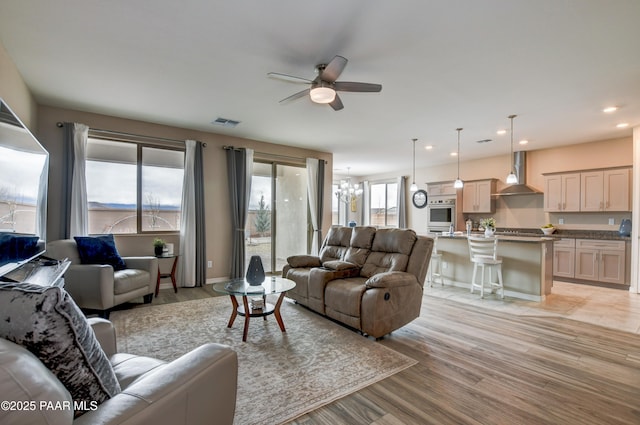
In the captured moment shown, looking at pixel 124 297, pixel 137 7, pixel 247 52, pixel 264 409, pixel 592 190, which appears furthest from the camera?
pixel 592 190

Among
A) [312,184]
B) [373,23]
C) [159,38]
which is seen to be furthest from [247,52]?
[312,184]

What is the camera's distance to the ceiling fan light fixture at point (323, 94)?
2.73 meters

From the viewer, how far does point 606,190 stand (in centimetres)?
552

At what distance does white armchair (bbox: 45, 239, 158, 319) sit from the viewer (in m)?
3.40

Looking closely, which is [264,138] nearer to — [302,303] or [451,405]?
[302,303]

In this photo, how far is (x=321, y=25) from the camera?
7.71ft

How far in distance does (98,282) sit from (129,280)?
37cm

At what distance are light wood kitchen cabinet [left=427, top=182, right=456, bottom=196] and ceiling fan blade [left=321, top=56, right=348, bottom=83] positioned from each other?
5816 mm

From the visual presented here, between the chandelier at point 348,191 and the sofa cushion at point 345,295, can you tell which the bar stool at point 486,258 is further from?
the chandelier at point 348,191

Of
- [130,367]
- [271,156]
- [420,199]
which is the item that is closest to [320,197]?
[271,156]

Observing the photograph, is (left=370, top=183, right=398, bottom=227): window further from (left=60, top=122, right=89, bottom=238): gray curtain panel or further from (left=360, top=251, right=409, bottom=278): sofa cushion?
(left=60, top=122, right=89, bottom=238): gray curtain panel

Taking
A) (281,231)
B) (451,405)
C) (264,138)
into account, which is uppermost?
(264,138)

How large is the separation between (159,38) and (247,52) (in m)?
0.72

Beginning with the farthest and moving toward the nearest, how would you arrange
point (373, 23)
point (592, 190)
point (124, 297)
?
point (592, 190) → point (124, 297) → point (373, 23)
